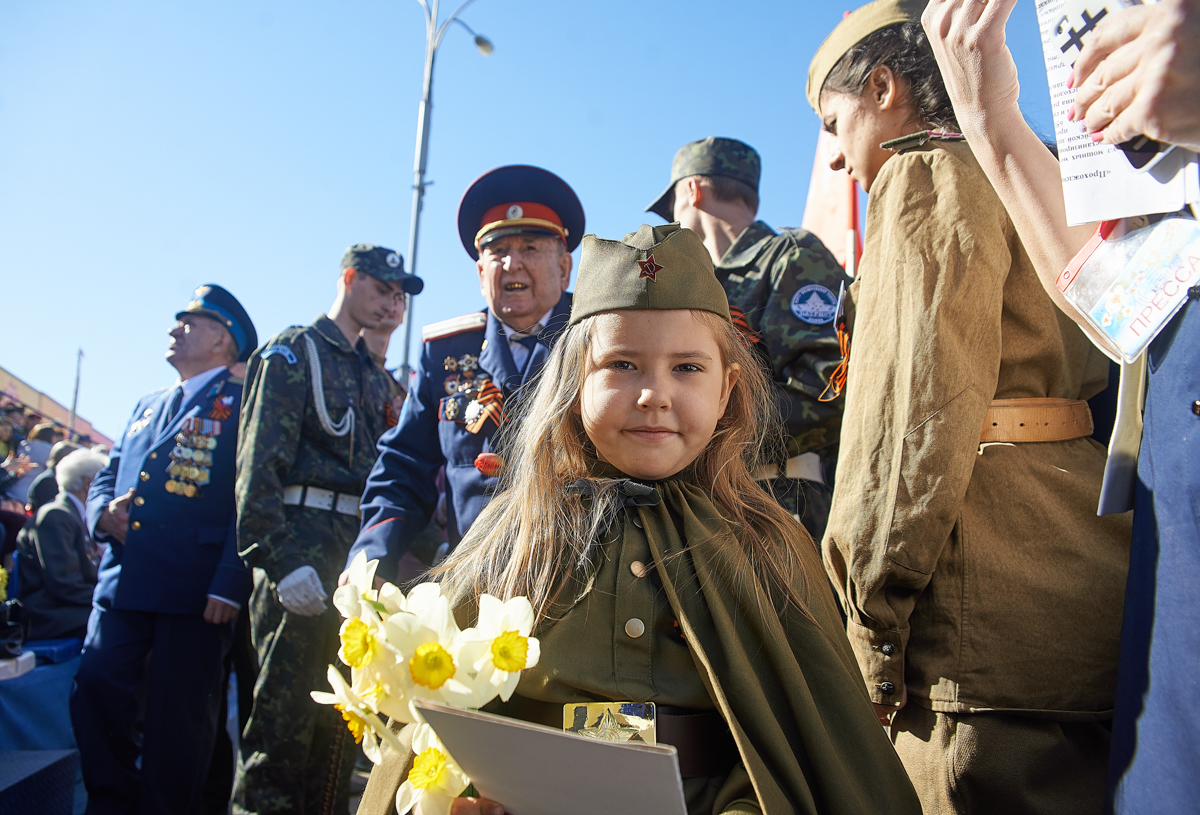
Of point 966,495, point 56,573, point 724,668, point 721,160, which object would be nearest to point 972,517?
point 966,495

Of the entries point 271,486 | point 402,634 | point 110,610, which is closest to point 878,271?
point 402,634

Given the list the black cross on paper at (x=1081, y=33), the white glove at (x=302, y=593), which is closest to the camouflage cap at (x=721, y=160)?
the white glove at (x=302, y=593)

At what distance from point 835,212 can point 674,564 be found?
172 inches

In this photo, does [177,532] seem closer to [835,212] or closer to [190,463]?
[190,463]

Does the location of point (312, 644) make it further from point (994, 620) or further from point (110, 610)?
point (994, 620)

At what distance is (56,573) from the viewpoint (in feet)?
18.3

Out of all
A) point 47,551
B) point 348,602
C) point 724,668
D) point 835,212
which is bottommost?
point 47,551

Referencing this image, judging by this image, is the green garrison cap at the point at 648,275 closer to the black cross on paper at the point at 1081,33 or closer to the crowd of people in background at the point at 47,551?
the black cross on paper at the point at 1081,33

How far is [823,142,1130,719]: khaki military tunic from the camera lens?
1.49 m

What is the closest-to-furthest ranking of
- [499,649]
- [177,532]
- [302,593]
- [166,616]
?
1. [499,649]
2. [302,593]
3. [166,616]
4. [177,532]

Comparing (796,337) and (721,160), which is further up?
(721,160)

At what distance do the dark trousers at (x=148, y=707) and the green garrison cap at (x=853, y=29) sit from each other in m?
3.88

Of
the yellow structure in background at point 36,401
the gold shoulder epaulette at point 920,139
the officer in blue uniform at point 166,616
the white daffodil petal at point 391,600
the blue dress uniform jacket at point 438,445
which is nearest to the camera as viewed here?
the white daffodil petal at point 391,600

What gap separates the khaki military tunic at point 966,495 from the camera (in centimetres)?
149
